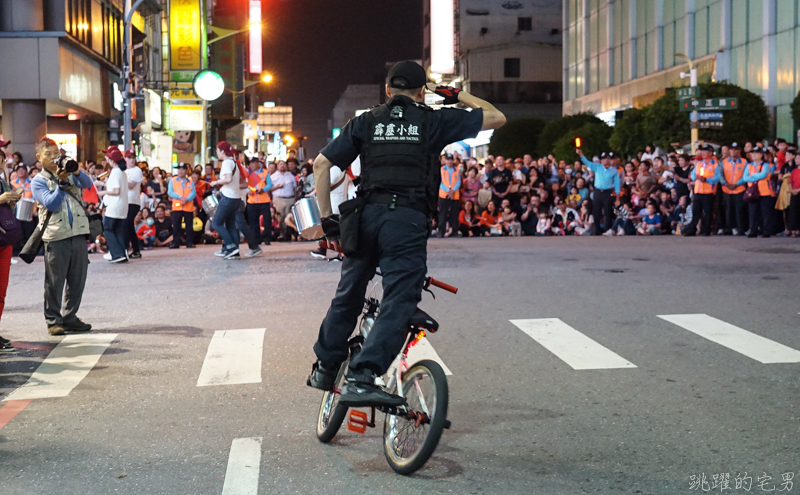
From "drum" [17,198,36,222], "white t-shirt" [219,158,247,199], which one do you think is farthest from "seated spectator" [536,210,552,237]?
"drum" [17,198,36,222]

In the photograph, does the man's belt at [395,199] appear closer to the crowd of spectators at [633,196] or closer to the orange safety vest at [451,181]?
the crowd of spectators at [633,196]

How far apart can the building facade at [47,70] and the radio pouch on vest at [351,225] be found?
26406 mm

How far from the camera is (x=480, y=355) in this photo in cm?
805

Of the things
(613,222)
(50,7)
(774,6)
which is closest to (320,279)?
(613,222)

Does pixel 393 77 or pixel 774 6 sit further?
pixel 774 6

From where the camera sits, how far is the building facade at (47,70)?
29.2m

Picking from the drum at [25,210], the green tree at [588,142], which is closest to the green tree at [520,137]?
the green tree at [588,142]

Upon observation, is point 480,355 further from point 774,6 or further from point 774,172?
point 774,6

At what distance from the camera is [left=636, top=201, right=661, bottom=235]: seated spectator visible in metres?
23.0

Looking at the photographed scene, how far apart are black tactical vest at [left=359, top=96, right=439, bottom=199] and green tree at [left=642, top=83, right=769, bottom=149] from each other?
32.7 meters

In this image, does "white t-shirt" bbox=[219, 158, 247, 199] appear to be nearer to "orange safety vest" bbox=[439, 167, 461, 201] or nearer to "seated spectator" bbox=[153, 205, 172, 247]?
"seated spectator" bbox=[153, 205, 172, 247]

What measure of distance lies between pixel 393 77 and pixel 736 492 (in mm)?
2606

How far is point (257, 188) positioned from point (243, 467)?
16194 millimetres

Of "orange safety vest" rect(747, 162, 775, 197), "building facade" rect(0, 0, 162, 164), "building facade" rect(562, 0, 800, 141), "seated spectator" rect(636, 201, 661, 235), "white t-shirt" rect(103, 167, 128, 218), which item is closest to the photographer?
"white t-shirt" rect(103, 167, 128, 218)
